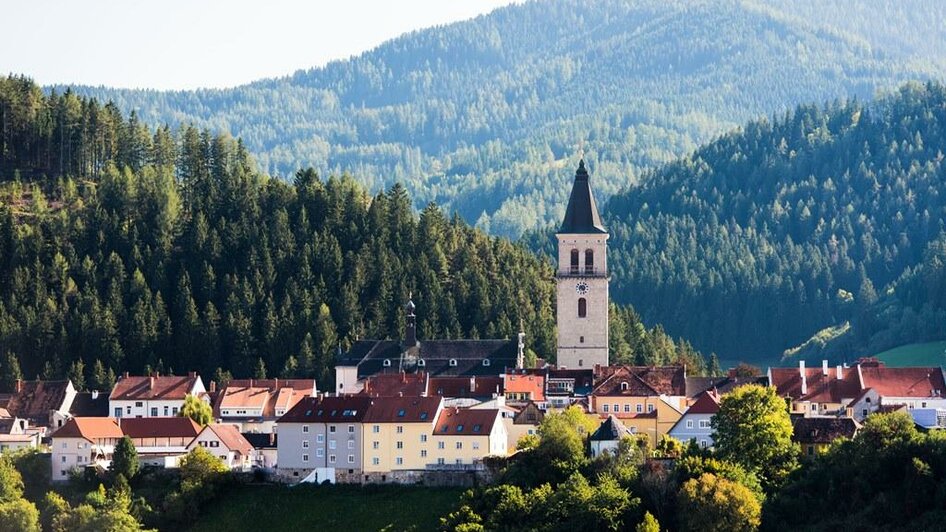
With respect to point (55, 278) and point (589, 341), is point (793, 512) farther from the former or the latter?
point (55, 278)

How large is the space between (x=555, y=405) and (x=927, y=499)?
85.5 feet

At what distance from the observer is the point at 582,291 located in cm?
11425

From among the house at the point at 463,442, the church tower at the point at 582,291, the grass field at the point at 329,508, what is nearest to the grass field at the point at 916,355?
the church tower at the point at 582,291

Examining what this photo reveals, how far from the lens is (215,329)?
13225 cm

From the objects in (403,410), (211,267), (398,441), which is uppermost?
(211,267)

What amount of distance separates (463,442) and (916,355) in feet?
287

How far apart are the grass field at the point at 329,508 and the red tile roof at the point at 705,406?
11784 millimetres

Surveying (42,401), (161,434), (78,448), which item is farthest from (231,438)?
(42,401)

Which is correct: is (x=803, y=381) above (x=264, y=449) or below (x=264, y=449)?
above

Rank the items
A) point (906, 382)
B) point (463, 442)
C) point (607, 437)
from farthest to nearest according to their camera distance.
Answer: point (906, 382) → point (463, 442) → point (607, 437)

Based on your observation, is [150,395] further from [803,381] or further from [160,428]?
[803,381]

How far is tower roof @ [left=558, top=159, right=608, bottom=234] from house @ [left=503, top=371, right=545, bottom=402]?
1231cm

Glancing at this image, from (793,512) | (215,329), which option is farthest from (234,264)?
(793,512)

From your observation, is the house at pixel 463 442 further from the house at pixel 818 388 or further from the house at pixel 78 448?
the house at pixel 78 448
